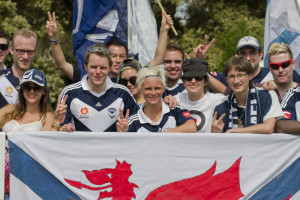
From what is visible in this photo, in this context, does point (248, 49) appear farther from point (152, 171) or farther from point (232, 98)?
point (152, 171)

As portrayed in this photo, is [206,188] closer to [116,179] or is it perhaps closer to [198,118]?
[116,179]

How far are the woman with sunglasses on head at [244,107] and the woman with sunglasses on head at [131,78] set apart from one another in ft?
3.73

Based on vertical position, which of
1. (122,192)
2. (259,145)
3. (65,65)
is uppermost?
(65,65)

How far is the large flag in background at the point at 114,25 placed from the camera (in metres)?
8.13

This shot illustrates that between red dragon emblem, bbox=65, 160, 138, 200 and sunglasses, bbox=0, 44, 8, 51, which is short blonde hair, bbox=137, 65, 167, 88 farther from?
sunglasses, bbox=0, 44, 8, 51

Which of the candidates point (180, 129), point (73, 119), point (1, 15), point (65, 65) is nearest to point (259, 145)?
point (180, 129)

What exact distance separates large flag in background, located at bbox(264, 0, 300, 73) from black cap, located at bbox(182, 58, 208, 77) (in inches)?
76.8

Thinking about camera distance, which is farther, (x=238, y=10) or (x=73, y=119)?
(x=238, y=10)

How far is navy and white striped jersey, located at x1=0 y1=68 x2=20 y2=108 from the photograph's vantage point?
20.3ft

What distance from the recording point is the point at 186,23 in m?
23.1

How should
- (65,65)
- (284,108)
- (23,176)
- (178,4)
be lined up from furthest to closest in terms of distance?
(178,4), (65,65), (284,108), (23,176)

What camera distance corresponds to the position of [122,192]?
195 inches

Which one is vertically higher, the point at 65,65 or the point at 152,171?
the point at 65,65

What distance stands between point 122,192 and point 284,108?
6.20 ft
